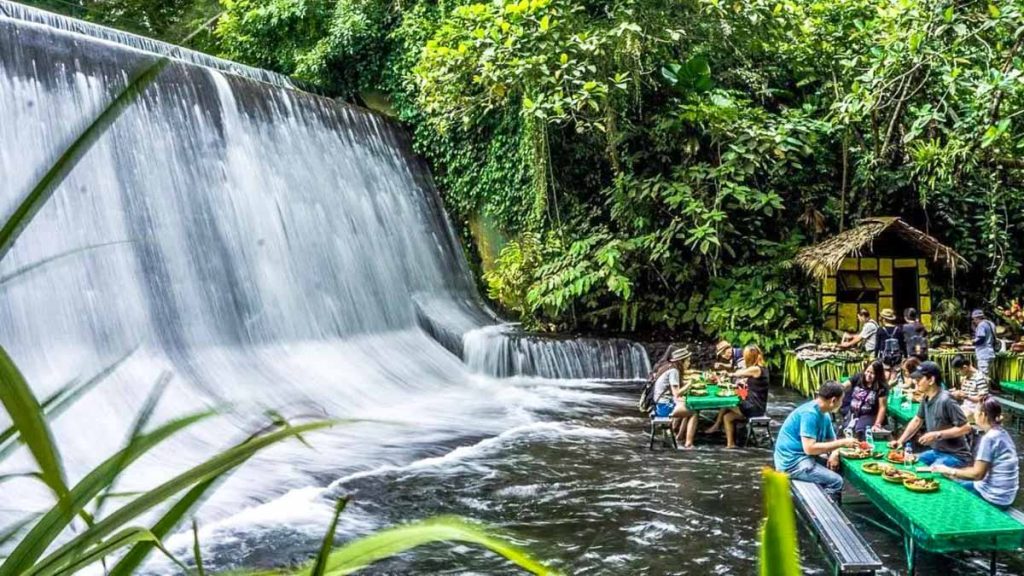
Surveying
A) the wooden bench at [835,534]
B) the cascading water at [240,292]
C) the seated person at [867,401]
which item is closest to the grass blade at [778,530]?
the wooden bench at [835,534]

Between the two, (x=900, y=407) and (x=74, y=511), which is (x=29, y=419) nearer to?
(x=74, y=511)

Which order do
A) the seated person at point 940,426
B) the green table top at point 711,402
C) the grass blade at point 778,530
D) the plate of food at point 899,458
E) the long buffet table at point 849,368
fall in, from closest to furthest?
the grass blade at point 778,530 < the plate of food at point 899,458 < the seated person at point 940,426 < the green table top at point 711,402 < the long buffet table at point 849,368

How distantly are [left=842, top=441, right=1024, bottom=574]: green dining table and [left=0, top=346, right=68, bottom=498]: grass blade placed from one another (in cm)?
470

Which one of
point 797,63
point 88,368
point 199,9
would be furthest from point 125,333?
point 797,63

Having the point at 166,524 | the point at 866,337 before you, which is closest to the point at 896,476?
the point at 166,524

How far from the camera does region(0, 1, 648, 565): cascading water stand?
8.10 metres

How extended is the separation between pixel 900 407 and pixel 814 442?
113 inches

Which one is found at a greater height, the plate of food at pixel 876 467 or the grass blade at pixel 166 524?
the grass blade at pixel 166 524

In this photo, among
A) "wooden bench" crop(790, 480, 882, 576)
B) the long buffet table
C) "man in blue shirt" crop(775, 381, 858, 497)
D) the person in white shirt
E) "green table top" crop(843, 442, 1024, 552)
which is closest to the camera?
"wooden bench" crop(790, 480, 882, 576)

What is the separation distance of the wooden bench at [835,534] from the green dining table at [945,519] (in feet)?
0.90

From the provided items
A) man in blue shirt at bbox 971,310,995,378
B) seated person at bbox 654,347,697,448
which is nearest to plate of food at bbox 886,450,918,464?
seated person at bbox 654,347,697,448

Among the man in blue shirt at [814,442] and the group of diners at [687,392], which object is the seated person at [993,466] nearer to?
the man in blue shirt at [814,442]

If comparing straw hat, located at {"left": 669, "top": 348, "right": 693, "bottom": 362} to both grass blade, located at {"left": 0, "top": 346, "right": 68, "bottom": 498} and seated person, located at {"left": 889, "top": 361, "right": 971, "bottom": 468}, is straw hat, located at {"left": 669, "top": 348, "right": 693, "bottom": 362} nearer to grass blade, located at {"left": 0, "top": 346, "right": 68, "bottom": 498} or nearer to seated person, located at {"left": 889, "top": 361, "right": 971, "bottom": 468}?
seated person, located at {"left": 889, "top": 361, "right": 971, "bottom": 468}

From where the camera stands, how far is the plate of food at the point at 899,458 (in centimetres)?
588
